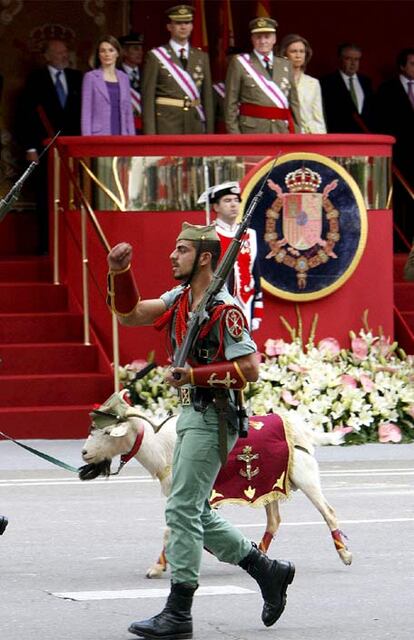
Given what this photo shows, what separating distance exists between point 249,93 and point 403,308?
311 cm

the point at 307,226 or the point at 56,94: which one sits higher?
the point at 56,94

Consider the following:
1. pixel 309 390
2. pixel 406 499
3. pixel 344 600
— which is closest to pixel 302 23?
pixel 309 390

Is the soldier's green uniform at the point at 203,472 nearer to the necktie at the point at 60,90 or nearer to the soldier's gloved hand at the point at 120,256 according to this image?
the soldier's gloved hand at the point at 120,256

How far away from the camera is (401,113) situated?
20641 mm

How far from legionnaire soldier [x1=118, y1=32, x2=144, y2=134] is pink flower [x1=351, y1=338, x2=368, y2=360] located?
3.12m

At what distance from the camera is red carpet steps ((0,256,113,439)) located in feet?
54.2

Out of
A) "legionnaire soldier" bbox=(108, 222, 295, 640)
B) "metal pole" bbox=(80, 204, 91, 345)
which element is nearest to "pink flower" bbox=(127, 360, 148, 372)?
"metal pole" bbox=(80, 204, 91, 345)

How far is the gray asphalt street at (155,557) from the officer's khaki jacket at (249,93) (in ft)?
12.4

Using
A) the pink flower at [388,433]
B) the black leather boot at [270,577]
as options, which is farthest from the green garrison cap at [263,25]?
the black leather boot at [270,577]

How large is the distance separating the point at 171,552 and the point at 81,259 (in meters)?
9.46

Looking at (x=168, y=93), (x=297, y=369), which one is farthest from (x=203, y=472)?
(x=168, y=93)

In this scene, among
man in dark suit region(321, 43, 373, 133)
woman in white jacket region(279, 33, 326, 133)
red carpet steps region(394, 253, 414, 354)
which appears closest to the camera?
woman in white jacket region(279, 33, 326, 133)

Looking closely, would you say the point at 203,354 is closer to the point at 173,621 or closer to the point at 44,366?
the point at 173,621

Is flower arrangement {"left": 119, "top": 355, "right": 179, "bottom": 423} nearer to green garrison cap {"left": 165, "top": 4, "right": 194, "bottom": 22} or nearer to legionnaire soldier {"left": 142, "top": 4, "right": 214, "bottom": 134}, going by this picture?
legionnaire soldier {"left": 142, "top": 4, "right": 214, "bottom": 134}
